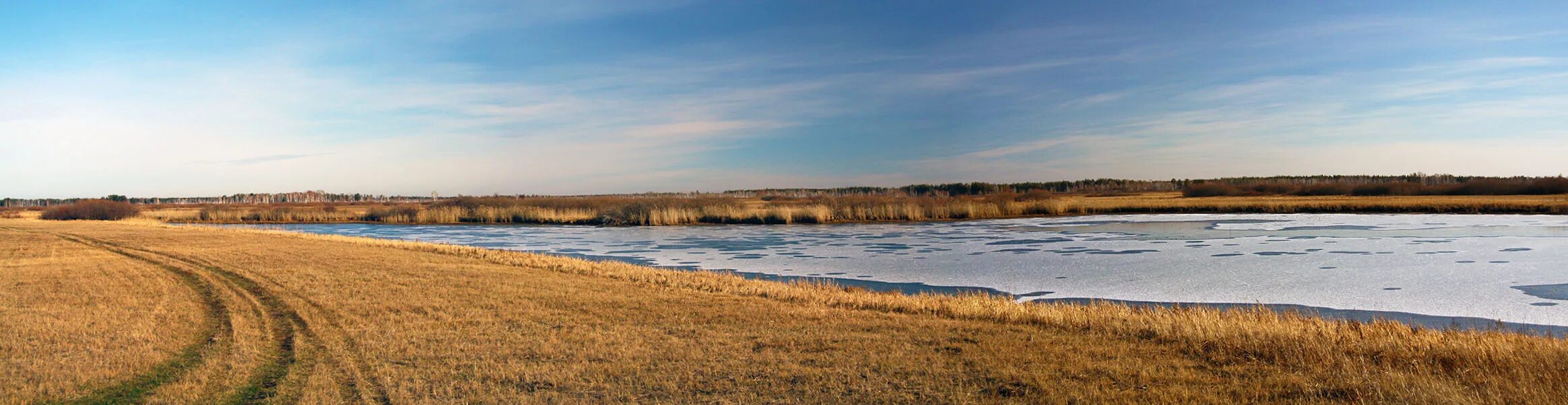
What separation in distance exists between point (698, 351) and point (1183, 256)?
14798 millimetres

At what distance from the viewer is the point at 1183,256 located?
61.1 feet

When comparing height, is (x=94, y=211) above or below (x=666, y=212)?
above

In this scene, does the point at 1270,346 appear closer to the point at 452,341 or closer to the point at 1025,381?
the point at 1025,381

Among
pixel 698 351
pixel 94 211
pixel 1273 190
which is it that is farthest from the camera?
pixel 1273 190

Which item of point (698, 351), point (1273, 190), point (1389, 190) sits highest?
point (1273, 190)

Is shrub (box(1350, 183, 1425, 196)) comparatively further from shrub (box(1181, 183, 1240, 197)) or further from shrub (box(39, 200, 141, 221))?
shrub (box(39, 200, 141, 221))

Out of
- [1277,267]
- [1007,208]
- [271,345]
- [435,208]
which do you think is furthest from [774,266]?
[435,208]

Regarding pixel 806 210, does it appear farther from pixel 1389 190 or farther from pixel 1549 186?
pixel 1549 186

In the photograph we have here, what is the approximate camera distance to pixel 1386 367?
653cm

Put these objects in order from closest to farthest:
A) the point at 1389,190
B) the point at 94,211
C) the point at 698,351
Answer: the point at 698,351 < the point at 94,211 < the point at 1389,190

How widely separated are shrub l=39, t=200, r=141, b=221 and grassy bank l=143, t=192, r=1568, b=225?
5769 mm

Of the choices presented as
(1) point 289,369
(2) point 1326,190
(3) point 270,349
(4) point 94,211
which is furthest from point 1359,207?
(4) point 94,211

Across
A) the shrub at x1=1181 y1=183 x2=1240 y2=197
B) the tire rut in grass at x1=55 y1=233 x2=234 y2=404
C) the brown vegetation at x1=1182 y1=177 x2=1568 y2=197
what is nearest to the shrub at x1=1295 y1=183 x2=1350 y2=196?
the brown vegetation at x1=1182 y1=177 x2=1568 y2=197

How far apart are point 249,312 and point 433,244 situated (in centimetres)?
1339
